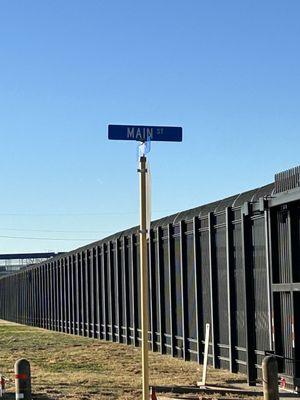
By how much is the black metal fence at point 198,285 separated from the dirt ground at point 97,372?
673mm

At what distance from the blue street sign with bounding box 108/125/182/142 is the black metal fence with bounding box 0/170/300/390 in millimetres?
5364

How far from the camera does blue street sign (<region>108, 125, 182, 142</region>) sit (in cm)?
813

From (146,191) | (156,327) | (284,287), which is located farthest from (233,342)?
(146,191)

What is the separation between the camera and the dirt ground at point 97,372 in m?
13.3

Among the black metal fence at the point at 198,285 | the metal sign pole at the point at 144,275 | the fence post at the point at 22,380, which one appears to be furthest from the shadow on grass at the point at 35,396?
the metal sign pole at the point at 144,275

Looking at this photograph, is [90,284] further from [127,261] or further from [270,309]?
[270,309]

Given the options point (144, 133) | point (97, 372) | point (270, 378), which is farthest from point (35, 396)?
point (144, 133)

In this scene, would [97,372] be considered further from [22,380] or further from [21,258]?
[21,258]

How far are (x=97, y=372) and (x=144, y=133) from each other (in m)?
9.63

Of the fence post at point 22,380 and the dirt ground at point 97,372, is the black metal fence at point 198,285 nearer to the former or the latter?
the dirt ground at point 97,372

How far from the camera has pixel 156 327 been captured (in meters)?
22.3

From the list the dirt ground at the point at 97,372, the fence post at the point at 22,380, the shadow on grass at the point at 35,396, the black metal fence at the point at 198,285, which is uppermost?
the black metal fence at the point at 198,285

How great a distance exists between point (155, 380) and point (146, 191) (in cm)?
748

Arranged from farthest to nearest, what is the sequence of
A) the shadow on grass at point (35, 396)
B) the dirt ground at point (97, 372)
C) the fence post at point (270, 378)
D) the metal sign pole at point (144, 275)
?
the dirt ground at point (97, 372), the shadow on grass at point (35, 396), the fence post at point (270, 378), the metal sign pole at point (144, 275)
